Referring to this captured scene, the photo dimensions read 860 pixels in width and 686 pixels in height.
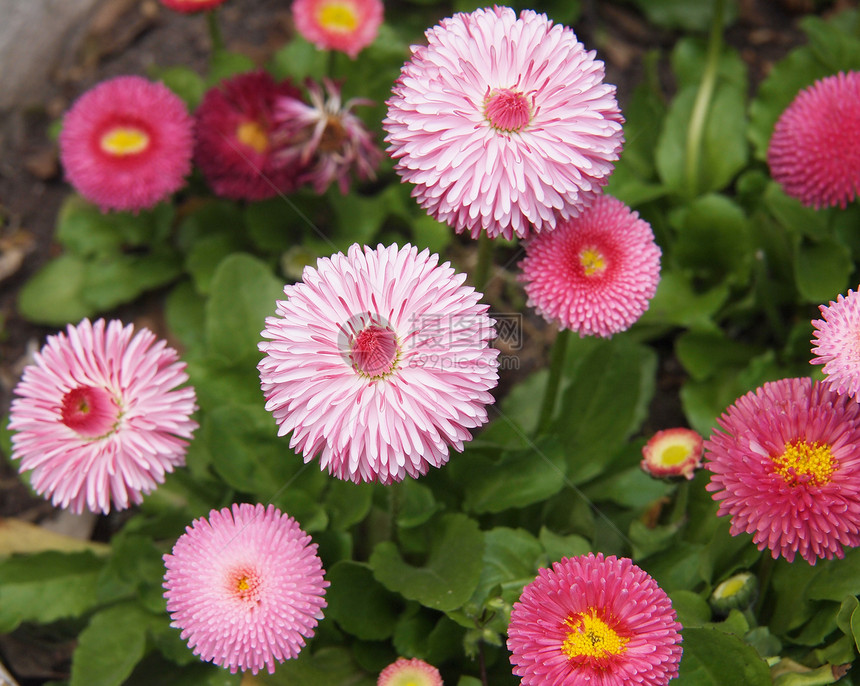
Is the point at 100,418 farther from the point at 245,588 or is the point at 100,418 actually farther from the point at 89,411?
the point at 245,588

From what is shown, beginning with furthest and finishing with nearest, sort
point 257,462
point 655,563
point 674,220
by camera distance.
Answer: point 674,220
point 257,462
point 655,563

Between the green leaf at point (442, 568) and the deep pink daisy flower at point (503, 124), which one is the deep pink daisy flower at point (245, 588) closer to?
the green leaf at point (442, 568)

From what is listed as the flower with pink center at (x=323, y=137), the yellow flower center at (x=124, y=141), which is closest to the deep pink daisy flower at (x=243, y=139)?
the flower with pink center at (x=323, y=137)

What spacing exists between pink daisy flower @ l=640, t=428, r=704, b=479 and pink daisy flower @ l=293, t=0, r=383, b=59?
1.54 metres

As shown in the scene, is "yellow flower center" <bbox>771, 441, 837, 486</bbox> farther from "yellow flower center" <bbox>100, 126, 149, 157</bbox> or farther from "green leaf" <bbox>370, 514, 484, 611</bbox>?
"yellow flower center" <bbox>100, 126, 149, 157</bbox>

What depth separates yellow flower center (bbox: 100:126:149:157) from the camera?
243cm

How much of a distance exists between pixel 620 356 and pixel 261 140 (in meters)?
1.33

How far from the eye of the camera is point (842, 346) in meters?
1.46

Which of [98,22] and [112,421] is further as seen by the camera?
[98,22]

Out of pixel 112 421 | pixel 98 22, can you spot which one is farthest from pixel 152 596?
Answer: pixel 98 22

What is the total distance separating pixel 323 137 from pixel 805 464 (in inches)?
63.4

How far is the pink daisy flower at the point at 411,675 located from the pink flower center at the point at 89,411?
778 millimetres

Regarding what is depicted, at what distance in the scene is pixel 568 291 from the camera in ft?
5.31

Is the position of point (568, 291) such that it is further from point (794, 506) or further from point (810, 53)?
point (810, 53)
